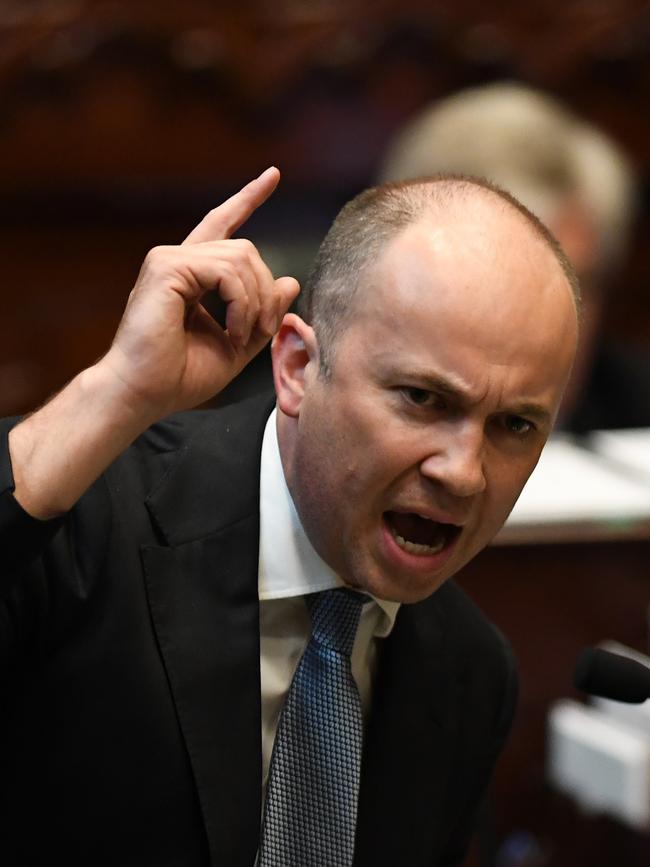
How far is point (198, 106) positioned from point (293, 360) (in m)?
2.61

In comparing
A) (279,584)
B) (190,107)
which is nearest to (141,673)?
(279,584)

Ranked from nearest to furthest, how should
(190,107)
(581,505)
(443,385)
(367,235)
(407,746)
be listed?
(443,385)
(367,235)
(407,746)
(581,505)
(190,107)

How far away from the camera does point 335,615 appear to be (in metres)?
1.53

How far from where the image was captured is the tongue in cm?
146

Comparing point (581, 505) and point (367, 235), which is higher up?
point (367, 235)

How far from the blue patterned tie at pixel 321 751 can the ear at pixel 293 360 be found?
0.78 feet

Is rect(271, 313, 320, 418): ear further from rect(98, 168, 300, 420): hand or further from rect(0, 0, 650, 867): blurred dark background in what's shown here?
rect(0, 0, 650, 867): blurred dark background

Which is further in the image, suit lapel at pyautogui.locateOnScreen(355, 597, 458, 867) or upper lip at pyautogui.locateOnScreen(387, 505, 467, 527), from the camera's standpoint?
suit lapel at pyautogui.locateOnScreen(355, 597, 458, 867)

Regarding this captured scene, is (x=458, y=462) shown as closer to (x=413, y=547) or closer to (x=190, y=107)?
(x=413, y=547)

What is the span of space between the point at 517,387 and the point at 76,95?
2.77m

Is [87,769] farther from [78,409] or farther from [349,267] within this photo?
[349,267]

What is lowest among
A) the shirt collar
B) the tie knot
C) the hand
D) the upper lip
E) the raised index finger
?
the tie knot

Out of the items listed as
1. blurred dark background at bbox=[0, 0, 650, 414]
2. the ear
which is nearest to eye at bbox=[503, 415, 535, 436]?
the ear

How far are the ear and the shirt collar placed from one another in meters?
0.11
